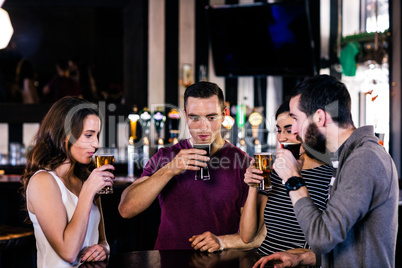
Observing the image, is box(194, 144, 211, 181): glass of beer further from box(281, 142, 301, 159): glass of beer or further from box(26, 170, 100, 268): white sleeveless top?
box(26, 170, 100, 268): white sleeveless top

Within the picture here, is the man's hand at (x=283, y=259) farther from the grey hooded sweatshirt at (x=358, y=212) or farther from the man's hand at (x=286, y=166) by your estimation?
the man's hand at (x=286, y=166)

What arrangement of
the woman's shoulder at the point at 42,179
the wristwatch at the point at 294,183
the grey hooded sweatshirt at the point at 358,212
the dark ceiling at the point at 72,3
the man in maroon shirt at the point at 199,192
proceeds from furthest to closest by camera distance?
the dark ceiling at the point at 72,3, the man in maroon shirt at the point at 199,192, the woman's shoulder at the point at 42,179, the wristwatch at the point at 294,183, the grey hooded sweatshirt at the point at 358,212

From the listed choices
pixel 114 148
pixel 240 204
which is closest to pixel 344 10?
pixel 114 148

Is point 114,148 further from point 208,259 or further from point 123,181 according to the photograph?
point 208,259

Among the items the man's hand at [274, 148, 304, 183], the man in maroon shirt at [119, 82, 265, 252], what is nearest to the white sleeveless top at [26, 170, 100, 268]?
the man in maroon shirt at [119, 82, 265, 252]

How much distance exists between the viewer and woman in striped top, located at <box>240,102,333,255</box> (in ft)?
7.29

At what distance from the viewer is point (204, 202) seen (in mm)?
2529

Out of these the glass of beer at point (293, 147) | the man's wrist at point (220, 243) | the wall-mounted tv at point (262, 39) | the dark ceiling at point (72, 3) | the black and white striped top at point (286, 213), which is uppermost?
the dark ceiling at point (72, 3)

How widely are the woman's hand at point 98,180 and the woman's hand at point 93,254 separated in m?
0.26

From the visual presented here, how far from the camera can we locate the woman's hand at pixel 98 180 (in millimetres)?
2138

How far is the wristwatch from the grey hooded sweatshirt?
60 mm

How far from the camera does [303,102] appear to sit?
1865 millimetres

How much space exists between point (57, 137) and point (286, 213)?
1146mm

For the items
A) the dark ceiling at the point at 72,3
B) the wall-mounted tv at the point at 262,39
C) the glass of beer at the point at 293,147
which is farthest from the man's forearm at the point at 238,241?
the dark ceiling at the point at 72,3
